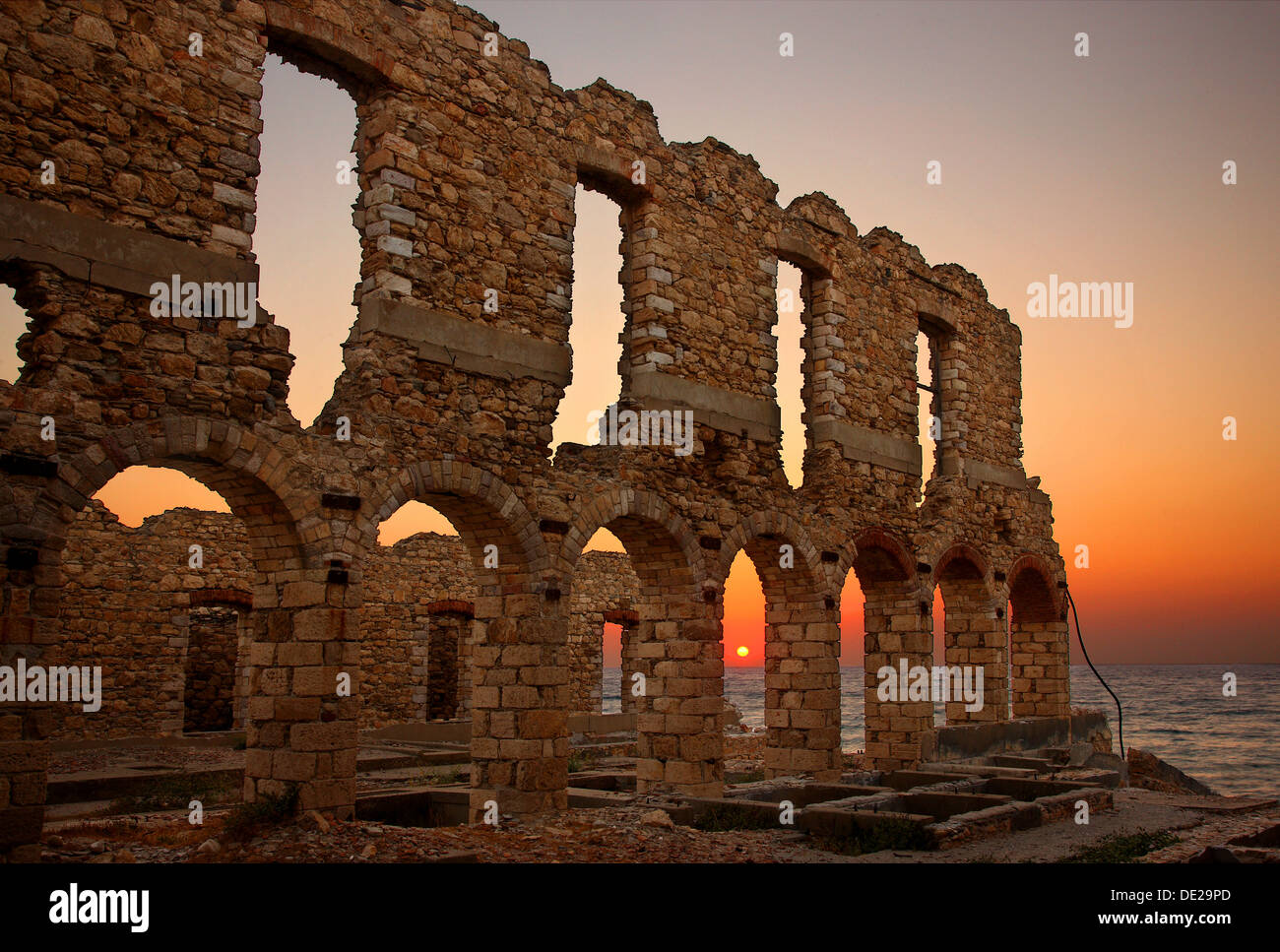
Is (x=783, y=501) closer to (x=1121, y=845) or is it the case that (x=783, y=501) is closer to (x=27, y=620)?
(x=1121, y=845)

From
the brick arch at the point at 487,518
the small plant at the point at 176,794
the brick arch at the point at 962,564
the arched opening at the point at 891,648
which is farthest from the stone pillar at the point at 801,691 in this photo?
the small plant at the point at 176,794

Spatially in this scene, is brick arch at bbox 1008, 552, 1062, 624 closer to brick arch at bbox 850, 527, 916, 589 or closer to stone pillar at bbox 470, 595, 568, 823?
brick arch at bbox 850, 527, 916, 589

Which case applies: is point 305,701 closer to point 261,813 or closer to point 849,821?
point 261,813

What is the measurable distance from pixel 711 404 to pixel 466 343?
3.71m

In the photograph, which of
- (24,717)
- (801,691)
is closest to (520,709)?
(24,717)

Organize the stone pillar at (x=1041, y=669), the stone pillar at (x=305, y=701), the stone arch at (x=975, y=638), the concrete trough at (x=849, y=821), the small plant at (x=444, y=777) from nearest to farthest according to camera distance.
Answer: the stone pillar at (x=305, y=701), the concrete trough at (x=849, y=821), the small plant at (x=444, y=777), the stone arch at (x=975, y=638), the stone pillar at (x=1041, y=669)

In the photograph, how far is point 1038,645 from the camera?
20.6 meters

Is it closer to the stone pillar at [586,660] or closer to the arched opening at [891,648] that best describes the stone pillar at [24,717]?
the arched opening at [891,648]

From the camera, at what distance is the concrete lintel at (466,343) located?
1005 centimetres

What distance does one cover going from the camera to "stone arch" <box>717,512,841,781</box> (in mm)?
14148

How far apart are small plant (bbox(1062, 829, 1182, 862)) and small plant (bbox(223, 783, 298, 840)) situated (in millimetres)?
6189

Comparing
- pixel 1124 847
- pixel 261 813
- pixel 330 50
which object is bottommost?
pixel 1124 847

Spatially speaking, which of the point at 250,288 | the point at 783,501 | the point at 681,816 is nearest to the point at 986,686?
the point at 783,501

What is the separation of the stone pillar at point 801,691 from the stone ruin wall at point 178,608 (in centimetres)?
672
